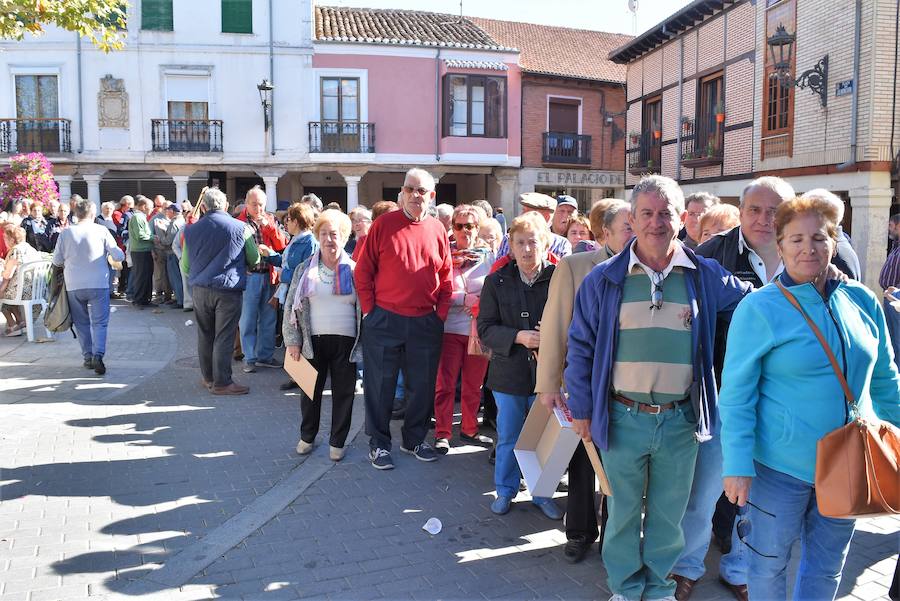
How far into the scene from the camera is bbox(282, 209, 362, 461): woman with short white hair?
5.81 m

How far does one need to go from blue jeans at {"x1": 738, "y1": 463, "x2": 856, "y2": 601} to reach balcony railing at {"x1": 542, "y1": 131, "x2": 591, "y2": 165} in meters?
25.8

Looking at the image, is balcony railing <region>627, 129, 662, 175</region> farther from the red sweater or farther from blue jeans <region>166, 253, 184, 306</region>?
the red sweater

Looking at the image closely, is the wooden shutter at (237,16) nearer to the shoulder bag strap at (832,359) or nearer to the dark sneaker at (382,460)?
the dark sneaker at (382,460)

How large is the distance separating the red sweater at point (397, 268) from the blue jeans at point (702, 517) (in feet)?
8.56

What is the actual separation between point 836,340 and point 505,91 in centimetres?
2435

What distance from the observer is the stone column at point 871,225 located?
1415 cm

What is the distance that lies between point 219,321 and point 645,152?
17185mm

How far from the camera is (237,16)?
947 inches

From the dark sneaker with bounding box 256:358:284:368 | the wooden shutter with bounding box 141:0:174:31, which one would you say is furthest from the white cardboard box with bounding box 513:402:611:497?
the wooden shutter with bounding box 141:0:174:31

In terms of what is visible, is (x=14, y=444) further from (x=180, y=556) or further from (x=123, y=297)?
(x=123, y=297)

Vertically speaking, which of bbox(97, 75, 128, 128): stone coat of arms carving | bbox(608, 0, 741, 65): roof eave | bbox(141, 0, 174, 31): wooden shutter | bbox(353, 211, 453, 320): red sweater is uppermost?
bbox(141, 0, 174, 31): wooden shutter

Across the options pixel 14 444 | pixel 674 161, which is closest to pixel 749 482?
pixel 14 444

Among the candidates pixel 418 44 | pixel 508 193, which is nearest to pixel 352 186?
pixel 418 44

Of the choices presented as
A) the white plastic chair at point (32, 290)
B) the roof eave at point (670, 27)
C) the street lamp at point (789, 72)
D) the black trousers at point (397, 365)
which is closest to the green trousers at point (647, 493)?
the black trousers at point (397, 365)
